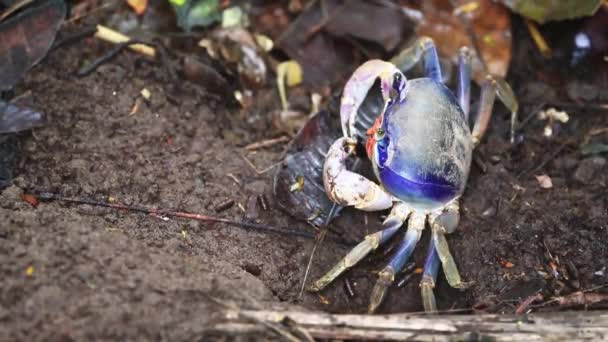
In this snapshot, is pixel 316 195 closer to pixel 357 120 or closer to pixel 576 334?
pixel 357 120

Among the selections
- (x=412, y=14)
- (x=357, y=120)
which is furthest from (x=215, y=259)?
(x=412, y=14)

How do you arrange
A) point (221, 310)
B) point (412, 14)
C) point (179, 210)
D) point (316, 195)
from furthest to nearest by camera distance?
1. point (412, 14)
2. point (316, 195)
3. point (179, 210)
4. point (221, 310)

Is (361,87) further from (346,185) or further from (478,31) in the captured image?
(478,31)

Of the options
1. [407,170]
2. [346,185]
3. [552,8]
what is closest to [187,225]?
[346,185]

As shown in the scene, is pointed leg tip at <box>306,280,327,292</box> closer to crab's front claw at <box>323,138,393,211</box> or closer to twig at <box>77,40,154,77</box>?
crab's front claw at <box>323,138,393,211</box>

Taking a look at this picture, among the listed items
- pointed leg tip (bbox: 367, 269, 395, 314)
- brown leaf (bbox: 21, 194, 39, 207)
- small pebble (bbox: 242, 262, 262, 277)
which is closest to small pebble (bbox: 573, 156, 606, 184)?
pointed leg tip (bbox: 367, 269, 395, 314)

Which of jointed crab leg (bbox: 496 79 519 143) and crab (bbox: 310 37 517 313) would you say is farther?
jointed crab leg (bbox: 496 79 519 143)
